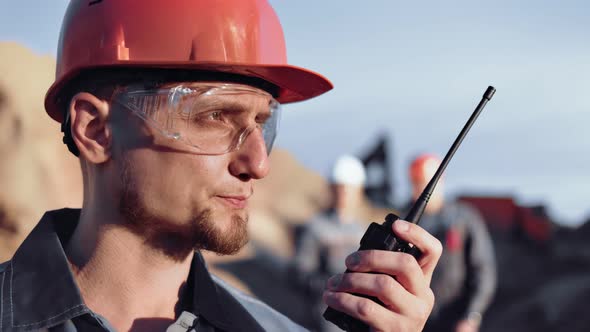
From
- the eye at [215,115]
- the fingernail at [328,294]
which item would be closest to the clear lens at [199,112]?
the eye at [215,115]

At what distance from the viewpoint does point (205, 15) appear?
248 centimetres

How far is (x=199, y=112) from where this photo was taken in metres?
2.44

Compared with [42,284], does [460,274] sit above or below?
below

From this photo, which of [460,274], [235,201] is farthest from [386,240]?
[460,274]

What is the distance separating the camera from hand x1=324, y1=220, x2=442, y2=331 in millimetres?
1999

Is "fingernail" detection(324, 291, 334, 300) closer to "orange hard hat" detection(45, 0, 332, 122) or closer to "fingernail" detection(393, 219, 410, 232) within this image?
"fingernail" detection(393, 219, 410, 232)

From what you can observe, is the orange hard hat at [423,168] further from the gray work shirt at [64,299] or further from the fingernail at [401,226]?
the fingernail at [401,226]

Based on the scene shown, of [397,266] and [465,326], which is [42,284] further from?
[465,326]

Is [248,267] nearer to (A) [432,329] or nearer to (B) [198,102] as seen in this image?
(A) [432,329]

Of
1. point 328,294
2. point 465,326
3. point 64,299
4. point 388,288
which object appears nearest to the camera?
point 388,288

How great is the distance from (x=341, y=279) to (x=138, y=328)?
2.41 ft

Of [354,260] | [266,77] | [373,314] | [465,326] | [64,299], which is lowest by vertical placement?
[465,326]

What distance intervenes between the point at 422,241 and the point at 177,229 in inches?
32.4

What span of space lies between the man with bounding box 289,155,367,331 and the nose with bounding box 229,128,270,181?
4.37 m
